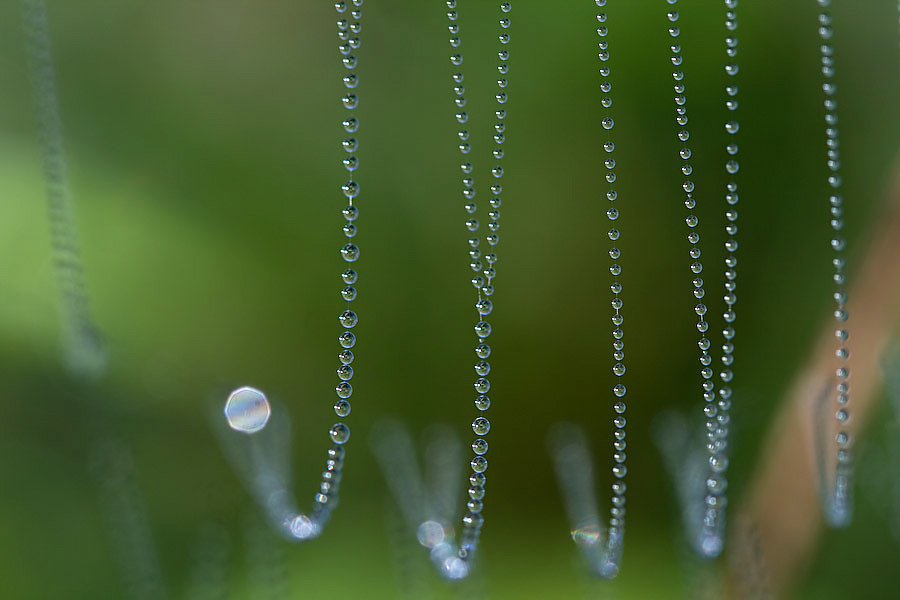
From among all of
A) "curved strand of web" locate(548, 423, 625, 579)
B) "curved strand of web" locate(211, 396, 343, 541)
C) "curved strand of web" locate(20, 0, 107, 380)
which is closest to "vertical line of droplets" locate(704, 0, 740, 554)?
"curved strand of web" locate(548, 423, 625, 579)

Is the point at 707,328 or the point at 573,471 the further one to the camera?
the point at 573,471

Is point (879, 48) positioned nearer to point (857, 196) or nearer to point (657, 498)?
point (857, 196)

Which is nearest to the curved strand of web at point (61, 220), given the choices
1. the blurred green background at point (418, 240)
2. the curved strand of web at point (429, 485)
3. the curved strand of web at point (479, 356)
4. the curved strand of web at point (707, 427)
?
the blurred green background at point (418, 240)

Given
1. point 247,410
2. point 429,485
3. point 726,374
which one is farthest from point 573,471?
point 726,374

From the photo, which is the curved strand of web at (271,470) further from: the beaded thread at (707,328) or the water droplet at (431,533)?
the beaded thread at (707,328)

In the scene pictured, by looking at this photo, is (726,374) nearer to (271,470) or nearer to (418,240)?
(271,470)

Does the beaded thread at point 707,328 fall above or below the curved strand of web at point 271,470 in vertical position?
above

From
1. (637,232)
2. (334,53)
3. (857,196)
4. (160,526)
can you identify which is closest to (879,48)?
(857,196)
